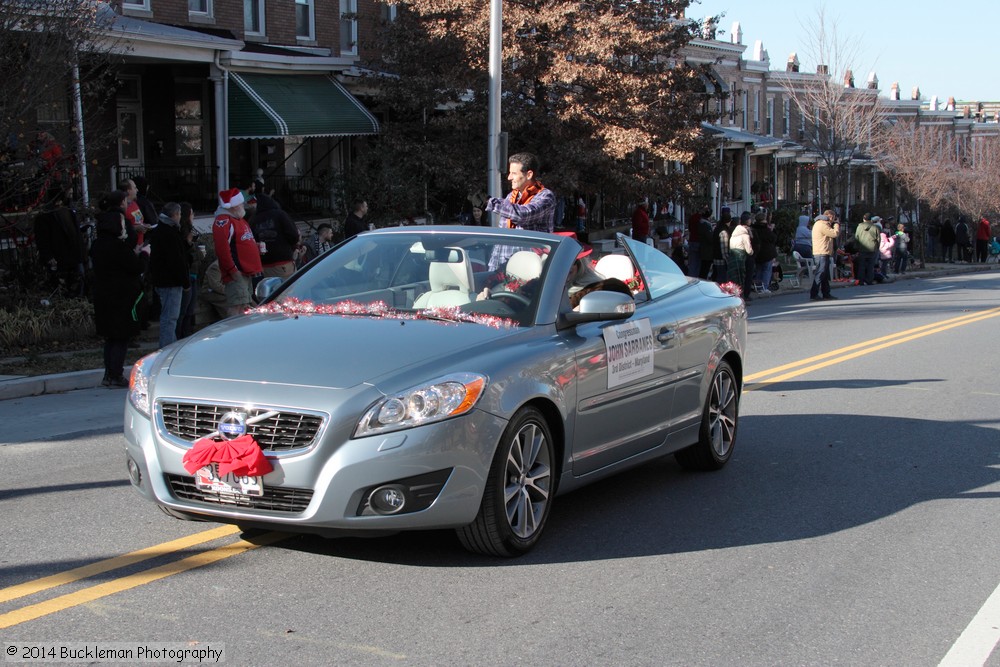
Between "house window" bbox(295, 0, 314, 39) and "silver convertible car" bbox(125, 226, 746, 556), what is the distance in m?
20.8

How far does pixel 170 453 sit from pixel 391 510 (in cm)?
105

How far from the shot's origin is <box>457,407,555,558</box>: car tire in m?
5.45

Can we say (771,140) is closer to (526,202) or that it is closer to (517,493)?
(526,202)

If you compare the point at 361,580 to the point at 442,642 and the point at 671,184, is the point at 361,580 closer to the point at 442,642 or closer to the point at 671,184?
the point at 442,642

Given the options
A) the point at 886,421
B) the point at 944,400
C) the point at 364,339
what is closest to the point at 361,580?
the point at 364,339

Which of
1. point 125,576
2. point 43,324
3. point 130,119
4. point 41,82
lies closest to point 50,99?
point 41,82

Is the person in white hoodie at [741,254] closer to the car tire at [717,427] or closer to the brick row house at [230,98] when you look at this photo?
the brick row house at [230,98]

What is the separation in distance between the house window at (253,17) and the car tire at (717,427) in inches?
774

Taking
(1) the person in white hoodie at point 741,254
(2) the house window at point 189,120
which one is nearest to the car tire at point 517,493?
(1) the person in white hoodie at point 741,254

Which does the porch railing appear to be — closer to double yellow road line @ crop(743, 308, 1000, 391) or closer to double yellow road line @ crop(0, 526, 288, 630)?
double yellow road line @ crop(743, 308, 1000, 391)

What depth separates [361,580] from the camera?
5.29 metres

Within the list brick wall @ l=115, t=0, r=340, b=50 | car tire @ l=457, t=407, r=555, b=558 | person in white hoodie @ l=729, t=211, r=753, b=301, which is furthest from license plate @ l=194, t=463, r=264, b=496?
person in white hoodie @ l=729, t=211, r=753, b=301

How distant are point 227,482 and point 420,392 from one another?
93 cm

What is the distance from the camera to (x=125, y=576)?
529 cm
